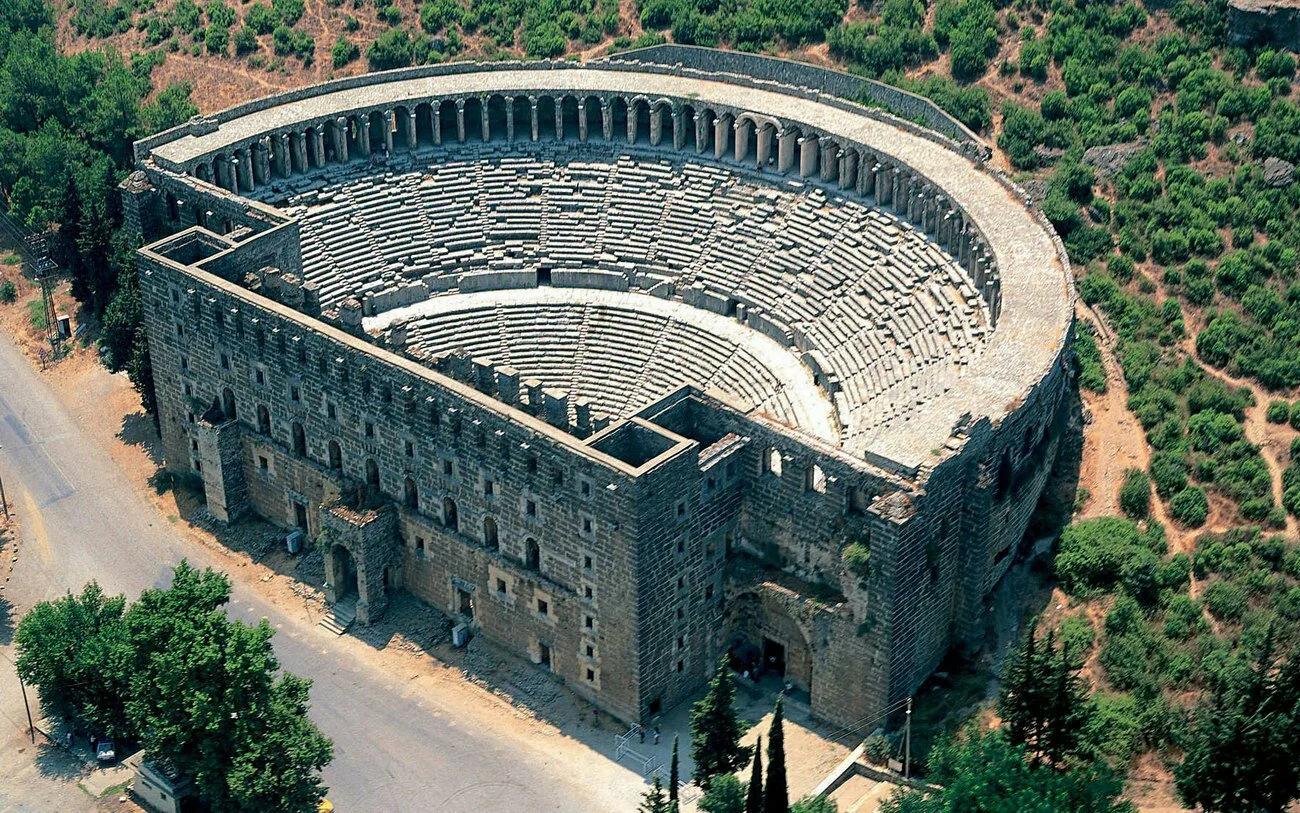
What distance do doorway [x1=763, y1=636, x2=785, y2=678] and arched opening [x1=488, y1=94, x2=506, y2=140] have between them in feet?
168

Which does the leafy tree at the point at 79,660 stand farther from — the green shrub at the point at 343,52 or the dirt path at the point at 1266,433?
the dirt path at the point at 1266,433

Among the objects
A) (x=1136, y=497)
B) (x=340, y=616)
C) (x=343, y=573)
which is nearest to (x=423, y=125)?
(x=343, y=573)

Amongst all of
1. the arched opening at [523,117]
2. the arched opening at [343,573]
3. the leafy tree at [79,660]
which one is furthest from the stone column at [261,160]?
the leafy tree at [79,660]

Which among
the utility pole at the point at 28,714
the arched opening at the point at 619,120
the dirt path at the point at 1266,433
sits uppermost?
the arched opening at the point at 619,120

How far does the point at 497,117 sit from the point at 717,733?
6189cm

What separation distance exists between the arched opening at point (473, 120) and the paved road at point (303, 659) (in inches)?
1405

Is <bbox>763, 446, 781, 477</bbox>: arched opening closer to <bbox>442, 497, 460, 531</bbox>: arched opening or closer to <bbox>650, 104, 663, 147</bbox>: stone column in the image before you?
<bbox>442, 497, 460, 531</bbox>: arched opening

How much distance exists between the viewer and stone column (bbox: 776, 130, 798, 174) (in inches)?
5507

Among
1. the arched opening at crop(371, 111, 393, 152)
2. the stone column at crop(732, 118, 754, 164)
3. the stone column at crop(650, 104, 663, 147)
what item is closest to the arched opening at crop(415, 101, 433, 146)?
the arched opening at crop(371, 111, 393, 152)

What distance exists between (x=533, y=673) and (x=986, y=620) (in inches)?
1026

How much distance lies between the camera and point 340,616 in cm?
11956

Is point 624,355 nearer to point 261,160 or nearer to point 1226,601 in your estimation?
point 261,160

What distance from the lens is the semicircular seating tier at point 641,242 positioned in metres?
128

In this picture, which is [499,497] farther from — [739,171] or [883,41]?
[883,41]
